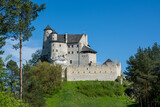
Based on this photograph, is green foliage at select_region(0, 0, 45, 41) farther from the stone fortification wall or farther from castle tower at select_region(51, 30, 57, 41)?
castle tower at select_region(51, 30, 57, 41)

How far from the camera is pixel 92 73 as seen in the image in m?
62.2

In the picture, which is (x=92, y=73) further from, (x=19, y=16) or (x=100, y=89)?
(x=19, y=16)

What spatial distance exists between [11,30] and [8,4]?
90.2 inches

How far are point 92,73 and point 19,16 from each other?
39918 millimetres

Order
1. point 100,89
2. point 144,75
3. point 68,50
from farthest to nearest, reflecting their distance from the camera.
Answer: point 68,50
point 100,89
point 144,75

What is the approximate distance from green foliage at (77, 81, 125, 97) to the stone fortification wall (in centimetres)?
260

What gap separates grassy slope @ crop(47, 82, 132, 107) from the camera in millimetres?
48438

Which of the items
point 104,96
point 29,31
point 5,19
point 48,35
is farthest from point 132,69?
point 48,35

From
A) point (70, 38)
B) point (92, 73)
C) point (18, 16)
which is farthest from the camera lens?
point (70, 38)

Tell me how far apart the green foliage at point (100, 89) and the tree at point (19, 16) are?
3322cm

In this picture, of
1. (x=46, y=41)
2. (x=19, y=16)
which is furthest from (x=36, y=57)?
(x=19, y=16)

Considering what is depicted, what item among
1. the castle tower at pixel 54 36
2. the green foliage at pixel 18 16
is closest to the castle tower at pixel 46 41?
the castle tower at pixel 54 36

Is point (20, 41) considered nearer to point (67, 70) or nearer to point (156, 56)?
point (156, 56)

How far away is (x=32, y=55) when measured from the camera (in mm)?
80250
